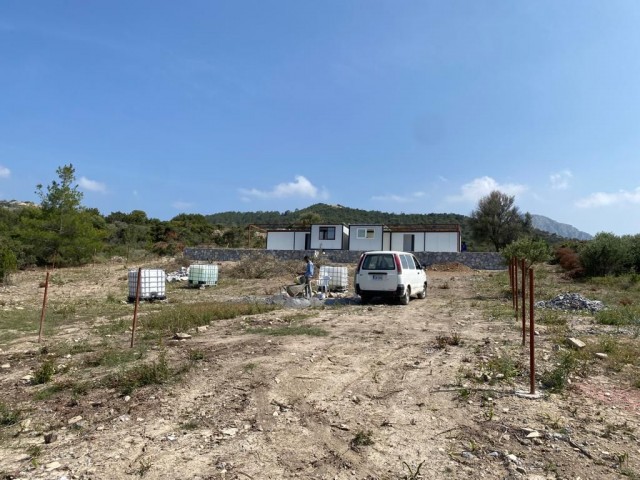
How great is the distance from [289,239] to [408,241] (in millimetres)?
11535

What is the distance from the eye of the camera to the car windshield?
1429cm

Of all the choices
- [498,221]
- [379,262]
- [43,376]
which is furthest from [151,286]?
[498,221]

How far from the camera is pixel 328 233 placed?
4281cm

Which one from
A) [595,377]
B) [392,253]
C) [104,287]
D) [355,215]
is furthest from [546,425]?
[355,215]

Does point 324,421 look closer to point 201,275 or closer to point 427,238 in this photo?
point 201,275

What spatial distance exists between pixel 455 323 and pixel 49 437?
874 cm

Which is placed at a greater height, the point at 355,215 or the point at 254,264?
the point at 355,215

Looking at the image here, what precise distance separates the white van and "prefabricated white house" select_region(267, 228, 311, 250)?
28421 mm

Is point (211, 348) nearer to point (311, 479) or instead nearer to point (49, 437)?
point (49, 437)

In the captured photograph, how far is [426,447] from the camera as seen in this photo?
3.88 meters

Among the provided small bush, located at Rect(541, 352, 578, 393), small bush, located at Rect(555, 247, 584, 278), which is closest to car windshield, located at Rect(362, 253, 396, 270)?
small bush, located at Rect(541, 352, 578, 393)

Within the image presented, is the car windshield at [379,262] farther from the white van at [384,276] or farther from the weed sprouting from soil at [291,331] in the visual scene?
the weed sprouting from soil at [291,331]

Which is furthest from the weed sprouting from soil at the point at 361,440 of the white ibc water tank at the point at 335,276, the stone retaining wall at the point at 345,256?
the stone retaining wall at the point at 345,256

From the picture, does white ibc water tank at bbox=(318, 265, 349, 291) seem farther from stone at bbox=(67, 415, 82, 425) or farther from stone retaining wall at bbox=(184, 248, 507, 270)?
stone at bbox=(67, 415, 82, 425)
